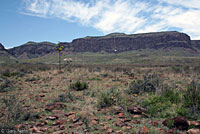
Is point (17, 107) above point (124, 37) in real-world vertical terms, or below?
below

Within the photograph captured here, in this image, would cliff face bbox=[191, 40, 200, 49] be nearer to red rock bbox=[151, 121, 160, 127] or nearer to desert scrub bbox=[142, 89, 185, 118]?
desert scrub bbox=[142, 89, 185, 118]

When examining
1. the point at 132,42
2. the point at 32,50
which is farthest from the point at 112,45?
the point at 32,50

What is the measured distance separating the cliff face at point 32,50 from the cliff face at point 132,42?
25894mm

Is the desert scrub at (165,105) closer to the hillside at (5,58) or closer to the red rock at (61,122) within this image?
the red rock at (61,122)

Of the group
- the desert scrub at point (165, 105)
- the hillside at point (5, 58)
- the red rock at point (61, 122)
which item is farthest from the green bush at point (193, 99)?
the hillside at point (5, 58)

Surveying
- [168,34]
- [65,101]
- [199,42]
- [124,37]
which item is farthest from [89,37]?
[65,101]

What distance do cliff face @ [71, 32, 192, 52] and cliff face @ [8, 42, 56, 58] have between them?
25.9 metres

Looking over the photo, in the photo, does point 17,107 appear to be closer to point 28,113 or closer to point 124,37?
point 28,113

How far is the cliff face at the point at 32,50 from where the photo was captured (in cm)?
15260

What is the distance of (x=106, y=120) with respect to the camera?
4457 millimetres

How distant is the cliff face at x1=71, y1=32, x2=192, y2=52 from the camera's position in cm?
12439

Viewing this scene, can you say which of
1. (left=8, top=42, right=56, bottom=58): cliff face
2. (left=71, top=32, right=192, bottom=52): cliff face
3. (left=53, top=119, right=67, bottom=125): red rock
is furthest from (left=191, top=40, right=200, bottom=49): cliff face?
(left=53, top=119, right=67, bottom=125): red rock

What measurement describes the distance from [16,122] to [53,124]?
38.5 inches

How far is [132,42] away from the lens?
143 metres
